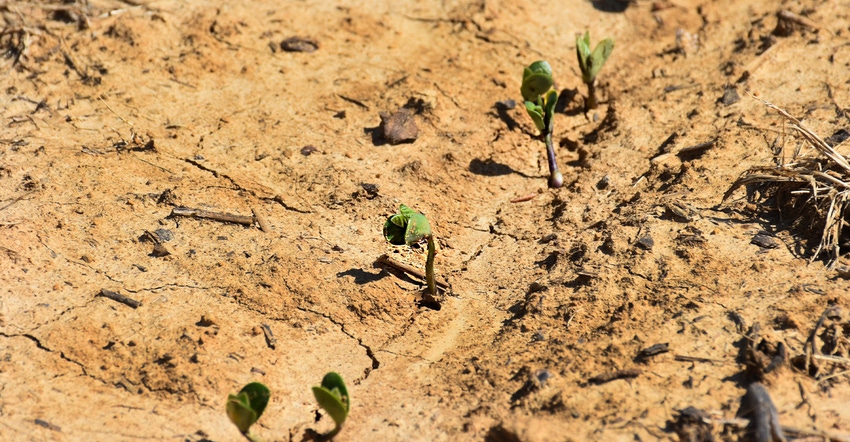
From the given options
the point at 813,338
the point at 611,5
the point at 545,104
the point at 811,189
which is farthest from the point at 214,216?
the point at 611,5

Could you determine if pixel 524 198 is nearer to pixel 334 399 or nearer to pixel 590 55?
pixel 590 55

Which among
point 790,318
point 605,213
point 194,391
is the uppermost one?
point 790,318

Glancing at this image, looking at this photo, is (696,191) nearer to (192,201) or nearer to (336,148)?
(336,148)

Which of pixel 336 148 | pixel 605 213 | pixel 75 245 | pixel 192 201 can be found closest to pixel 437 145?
pixel 336 148

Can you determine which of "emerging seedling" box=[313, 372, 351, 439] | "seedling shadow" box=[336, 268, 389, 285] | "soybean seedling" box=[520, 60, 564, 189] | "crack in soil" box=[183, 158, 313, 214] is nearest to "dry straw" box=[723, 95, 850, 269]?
"soybean seedling" box=[520, 60, 564, 189]

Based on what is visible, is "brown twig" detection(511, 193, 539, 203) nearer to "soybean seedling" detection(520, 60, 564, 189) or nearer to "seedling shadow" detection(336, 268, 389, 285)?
"soybean seedling" detection(520, 60, 564, 189)

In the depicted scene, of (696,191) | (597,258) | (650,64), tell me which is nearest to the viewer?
(597,258)
